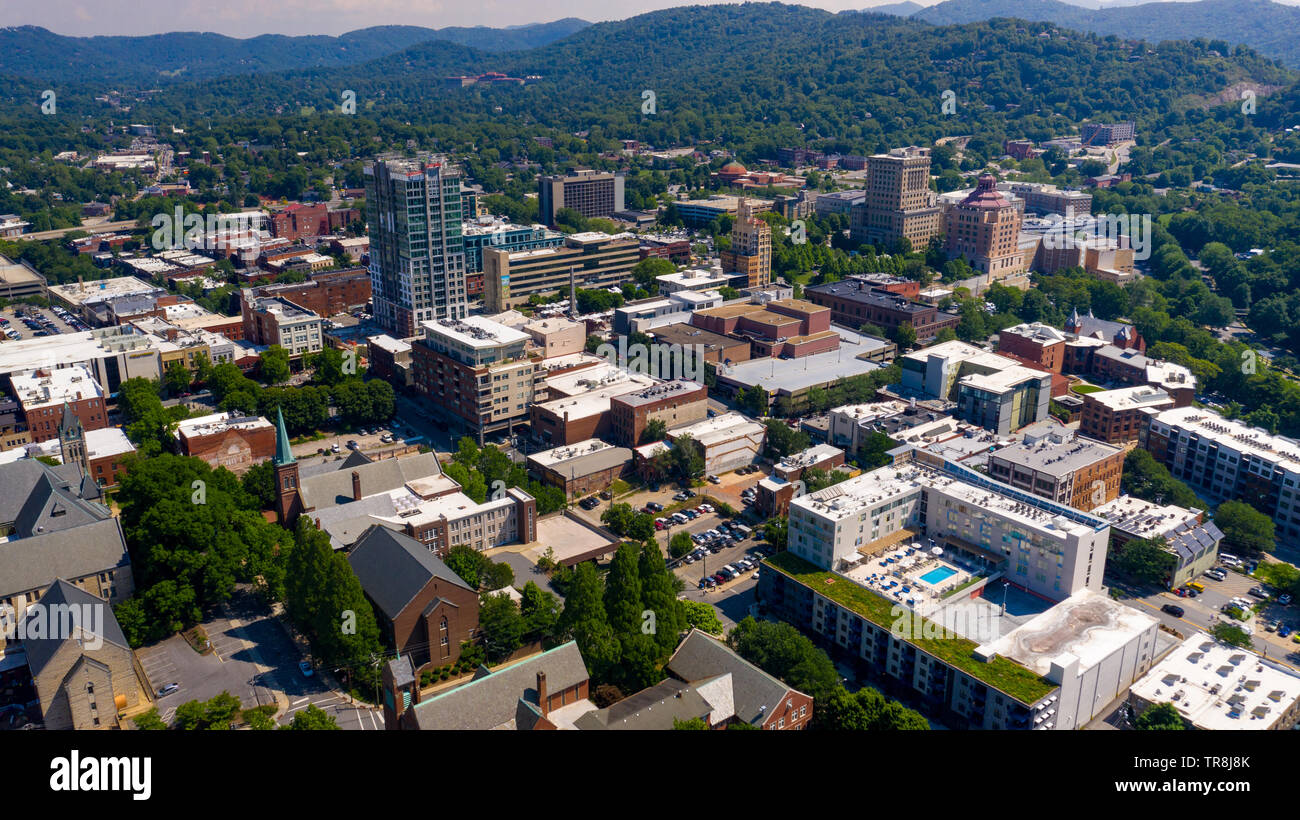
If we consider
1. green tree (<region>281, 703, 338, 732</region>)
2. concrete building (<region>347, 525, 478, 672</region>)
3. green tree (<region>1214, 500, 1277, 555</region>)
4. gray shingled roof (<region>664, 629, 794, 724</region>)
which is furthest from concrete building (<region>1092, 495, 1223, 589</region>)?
green tree (<region>281, 703, 338, 732</region>)

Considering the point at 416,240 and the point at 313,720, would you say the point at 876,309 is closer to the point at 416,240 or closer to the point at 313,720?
the point at 416,240

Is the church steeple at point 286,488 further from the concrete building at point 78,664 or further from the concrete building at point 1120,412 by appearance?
the concrete building at point 1120,412

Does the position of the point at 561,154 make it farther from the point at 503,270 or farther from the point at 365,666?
the point at 365,666

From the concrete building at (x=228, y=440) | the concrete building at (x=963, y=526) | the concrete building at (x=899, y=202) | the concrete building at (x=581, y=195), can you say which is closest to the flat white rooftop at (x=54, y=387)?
the concrete building at (x=228, y=440)

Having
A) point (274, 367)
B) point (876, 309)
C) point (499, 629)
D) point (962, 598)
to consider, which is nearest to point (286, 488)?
point (499, 629)

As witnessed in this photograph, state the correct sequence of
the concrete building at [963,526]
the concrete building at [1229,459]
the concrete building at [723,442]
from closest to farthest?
the concrete building at [963,526] → the concrete building at [1229,459] → the concrete building at [723,442]
